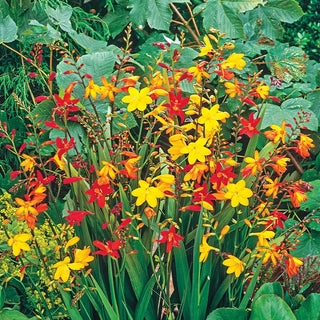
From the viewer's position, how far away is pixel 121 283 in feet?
4.09

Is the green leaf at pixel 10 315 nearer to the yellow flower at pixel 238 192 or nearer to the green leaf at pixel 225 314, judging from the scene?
the green leaf at pixel 225 314

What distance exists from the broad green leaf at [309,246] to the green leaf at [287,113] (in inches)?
18.7

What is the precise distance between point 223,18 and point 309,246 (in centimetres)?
110

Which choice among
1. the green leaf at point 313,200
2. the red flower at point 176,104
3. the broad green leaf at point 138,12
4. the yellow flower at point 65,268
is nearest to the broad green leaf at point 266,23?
the broad green leaf at point 138,12

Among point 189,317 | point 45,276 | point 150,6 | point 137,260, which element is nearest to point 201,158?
point 137,260

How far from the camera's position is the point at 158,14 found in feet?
6.85

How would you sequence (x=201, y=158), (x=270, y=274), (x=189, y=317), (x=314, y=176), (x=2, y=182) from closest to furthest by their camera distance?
1. (x=201, y=158)
2. (x=189, y=317)
3. (x=270, y=274)
4. (x=2, y=182)
5. (x=314, y=176)

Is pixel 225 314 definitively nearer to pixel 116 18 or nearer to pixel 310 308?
pixel 310 308

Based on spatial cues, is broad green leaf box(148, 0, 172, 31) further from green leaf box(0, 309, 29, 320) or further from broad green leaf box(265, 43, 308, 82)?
green leaf box(0, 309, 29, 320)

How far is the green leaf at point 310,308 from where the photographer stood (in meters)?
1.30

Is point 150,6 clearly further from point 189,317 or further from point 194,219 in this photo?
point 189,317

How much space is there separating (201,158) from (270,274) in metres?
0.81

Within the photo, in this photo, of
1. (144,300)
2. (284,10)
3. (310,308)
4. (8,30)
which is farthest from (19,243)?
(284,10)

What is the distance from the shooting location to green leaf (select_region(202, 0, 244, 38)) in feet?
6.89
